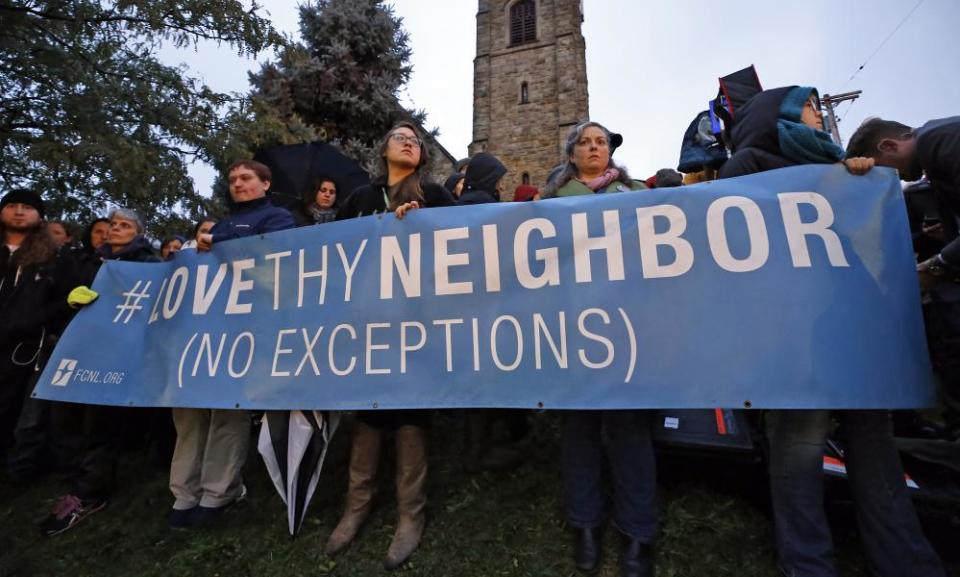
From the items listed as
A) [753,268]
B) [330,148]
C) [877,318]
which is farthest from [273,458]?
[330,148]

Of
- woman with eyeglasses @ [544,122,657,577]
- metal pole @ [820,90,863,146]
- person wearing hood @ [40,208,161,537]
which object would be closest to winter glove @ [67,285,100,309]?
person wearing hood @ [40,208,161,537]

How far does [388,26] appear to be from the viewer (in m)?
10.3

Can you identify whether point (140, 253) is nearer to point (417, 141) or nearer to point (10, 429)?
point (10, 429)

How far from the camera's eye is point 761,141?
206cm

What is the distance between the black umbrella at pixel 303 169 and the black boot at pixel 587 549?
450 cm

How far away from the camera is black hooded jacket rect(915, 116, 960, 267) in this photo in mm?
1559

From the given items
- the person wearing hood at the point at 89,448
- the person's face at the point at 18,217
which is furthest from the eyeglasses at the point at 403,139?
the person's face at the point at 18,217

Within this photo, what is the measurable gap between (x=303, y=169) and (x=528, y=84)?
676 inches

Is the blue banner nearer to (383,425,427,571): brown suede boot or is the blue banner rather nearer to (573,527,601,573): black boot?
(383,425,427,571): brown suede boot

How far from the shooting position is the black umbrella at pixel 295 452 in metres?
2.21

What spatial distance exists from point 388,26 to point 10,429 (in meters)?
10.2

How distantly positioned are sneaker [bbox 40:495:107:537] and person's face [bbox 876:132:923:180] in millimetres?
4850

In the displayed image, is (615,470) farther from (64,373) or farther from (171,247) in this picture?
(171,247)

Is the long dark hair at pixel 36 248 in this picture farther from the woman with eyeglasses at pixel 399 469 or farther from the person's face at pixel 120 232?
the woman with eyeglasses at pixel 399 469
